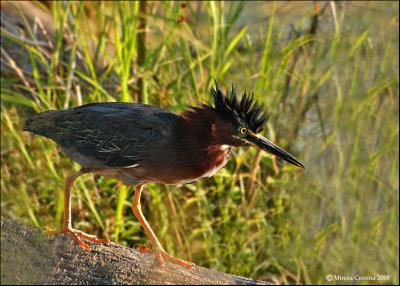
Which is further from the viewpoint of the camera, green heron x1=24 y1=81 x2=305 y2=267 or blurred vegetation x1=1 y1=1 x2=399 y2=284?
blurred vegetation x1=1 y1=1 x2=399 y2=284

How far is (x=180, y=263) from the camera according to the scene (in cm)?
298

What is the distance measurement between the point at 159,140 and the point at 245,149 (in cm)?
232

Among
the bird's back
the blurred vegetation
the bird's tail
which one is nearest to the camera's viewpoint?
the bird's back

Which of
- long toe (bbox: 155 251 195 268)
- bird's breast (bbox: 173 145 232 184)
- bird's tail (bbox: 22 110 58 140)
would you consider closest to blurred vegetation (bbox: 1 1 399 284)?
bird's tail (bbox: 22 110 58 140)

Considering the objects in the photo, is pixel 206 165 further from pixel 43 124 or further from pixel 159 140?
pixel 43 124

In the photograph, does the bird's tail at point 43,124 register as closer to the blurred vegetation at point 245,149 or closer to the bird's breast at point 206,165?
the bird's breast at point 206,165

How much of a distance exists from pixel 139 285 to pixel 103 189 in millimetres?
2668

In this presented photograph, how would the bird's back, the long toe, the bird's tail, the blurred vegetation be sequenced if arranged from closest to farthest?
the long toe, the bird's back, the bird's tail, the blurred vegetation

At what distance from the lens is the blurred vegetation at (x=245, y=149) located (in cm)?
491

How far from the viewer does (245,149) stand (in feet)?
17.3

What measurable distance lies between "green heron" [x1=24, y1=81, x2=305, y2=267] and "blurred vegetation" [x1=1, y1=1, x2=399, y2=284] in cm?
143

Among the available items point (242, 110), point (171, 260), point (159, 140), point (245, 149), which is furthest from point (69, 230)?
point (245, 149)

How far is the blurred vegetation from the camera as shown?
193 inches

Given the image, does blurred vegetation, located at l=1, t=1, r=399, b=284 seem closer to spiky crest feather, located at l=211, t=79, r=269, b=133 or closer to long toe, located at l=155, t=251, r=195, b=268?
long toe, located at l=155, t=251, r=195, b=268
